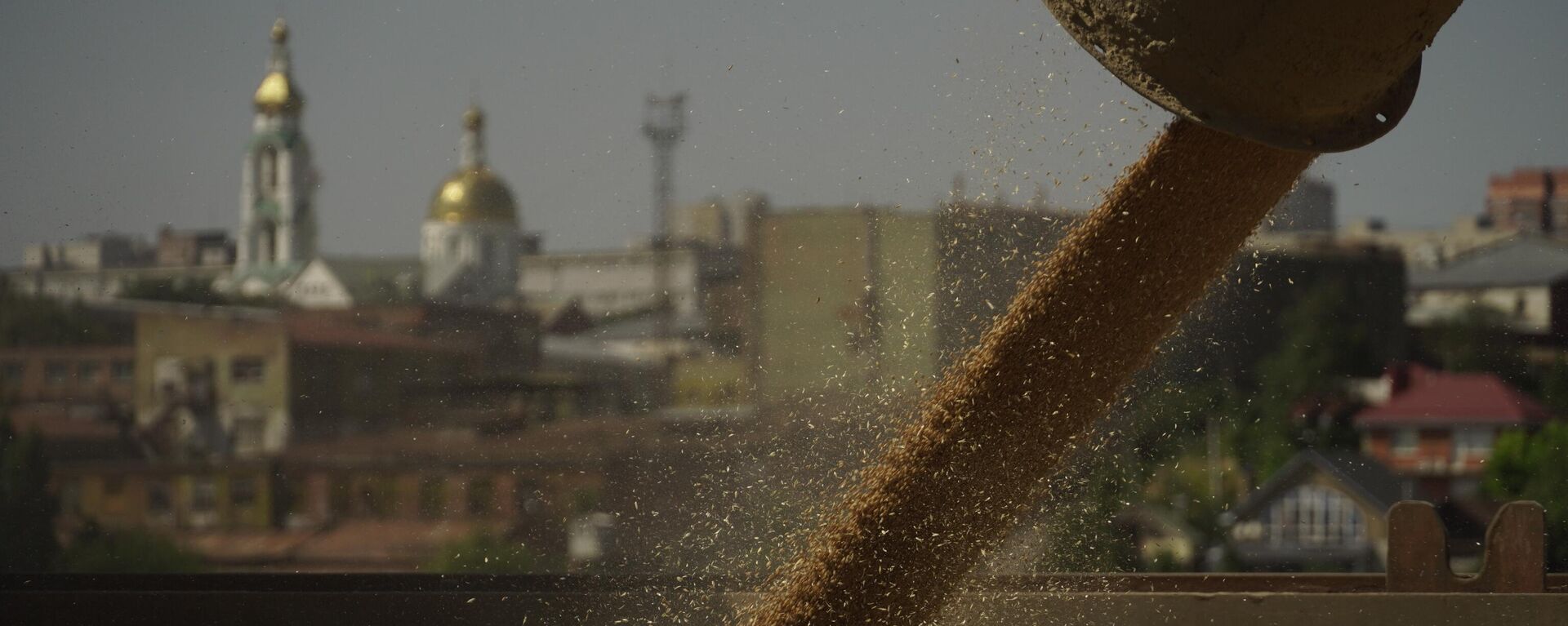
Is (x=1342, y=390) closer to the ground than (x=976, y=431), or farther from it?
closer to the ground

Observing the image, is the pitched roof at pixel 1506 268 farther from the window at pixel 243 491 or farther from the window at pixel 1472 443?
the window at pixel 243 491

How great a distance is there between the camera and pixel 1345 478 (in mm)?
23016

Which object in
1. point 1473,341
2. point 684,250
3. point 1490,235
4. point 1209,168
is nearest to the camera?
point 1209,168

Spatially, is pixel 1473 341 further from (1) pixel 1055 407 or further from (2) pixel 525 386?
(1) pixel 1055 407

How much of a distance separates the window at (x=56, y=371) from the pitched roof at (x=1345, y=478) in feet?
89.1

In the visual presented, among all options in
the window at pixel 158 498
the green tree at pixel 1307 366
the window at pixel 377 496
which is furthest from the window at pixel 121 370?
the green tree at pixel 1307 366

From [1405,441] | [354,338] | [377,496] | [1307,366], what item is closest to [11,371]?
[354,338]

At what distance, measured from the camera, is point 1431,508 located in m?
2.48

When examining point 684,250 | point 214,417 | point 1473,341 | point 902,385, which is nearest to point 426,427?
point 214,417

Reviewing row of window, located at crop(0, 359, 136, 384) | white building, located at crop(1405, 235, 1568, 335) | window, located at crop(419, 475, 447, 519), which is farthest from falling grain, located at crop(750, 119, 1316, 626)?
row of window, located at crop(0, 359, 136, 384)

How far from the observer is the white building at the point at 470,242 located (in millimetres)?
34938

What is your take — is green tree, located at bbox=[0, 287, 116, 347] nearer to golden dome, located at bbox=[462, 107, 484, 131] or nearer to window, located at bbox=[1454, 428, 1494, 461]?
golden dome, located at bbox=[462, 107, 484, 131]

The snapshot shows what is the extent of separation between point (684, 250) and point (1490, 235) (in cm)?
1757

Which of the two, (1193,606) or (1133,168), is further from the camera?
(1193,606)
